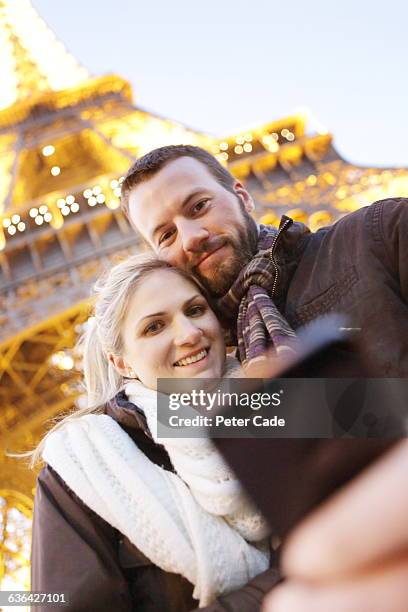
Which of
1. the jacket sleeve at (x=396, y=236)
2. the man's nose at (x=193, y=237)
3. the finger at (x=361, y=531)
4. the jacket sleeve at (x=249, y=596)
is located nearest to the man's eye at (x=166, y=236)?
the man's nose at (x=193, y=237)

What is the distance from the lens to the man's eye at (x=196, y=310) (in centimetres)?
187

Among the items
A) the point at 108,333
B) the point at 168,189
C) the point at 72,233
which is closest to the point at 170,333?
the point at 108,333

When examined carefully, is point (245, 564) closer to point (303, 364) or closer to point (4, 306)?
point (303, 364)

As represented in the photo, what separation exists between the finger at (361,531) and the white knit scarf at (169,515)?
491mm

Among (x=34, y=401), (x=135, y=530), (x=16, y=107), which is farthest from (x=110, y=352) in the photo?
(x=16, y=107)

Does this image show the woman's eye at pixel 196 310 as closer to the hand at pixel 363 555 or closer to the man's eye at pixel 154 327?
the man's eye at pixel 154 327

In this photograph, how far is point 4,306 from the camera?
9664 millimetres

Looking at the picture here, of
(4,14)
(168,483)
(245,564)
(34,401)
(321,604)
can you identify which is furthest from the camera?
(4,14)

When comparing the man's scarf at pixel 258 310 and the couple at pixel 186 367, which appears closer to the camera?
the couple at pixel 186 367

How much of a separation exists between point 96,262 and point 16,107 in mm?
9810

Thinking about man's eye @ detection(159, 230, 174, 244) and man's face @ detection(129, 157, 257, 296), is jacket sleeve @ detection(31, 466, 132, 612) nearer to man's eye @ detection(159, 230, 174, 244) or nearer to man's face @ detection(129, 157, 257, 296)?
man's face @ detection(129, 157, 257, 296)

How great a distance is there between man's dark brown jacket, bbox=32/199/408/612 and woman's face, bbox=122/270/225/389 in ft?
0.52

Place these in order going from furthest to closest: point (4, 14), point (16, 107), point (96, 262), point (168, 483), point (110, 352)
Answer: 1. point (4, 14)
2. point (16, 107)
3. point (96, 262)
4. point (110, 352)
5. point (168, 483)

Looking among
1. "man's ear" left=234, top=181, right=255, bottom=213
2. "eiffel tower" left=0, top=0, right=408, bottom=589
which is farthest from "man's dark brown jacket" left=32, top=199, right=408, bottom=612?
"eiffel tower" left=0, top=0, right=408, bottom=589
